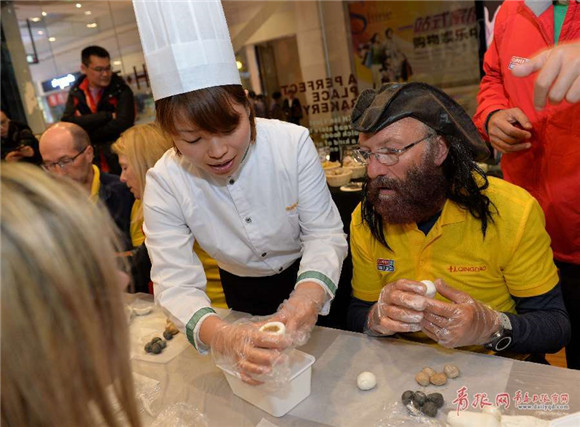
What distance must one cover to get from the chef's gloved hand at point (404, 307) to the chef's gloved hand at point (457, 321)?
0.08ft

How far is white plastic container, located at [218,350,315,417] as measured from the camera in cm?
127

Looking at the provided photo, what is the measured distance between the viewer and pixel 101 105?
4.76 m

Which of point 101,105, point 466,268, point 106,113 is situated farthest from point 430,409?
point 101,105

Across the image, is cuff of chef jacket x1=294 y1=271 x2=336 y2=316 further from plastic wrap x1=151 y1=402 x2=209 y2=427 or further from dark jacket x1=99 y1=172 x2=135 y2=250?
dark jacket x1=99 y1=172 x2=135 y2=250

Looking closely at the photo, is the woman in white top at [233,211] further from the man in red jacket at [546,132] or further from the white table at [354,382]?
the man in red jacket at [546,132]

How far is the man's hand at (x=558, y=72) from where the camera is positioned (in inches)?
44.8

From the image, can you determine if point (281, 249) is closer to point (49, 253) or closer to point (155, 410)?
point (155, 410)

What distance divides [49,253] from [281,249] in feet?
4.20

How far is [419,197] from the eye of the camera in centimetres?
162

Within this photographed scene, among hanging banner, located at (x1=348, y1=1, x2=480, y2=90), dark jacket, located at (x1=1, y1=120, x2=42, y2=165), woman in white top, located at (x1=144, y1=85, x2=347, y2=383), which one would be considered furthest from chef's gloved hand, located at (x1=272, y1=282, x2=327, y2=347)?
dark jacket, located at (x1=1, y1=120, x2=42, y2=165)

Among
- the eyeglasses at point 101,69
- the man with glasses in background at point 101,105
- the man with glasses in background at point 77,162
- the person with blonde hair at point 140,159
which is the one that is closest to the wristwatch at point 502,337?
the person with blonde hair at point 140,159

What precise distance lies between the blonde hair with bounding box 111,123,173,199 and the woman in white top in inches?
33.0

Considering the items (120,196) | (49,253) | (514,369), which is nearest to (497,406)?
(514,369)

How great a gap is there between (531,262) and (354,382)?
696 mm
